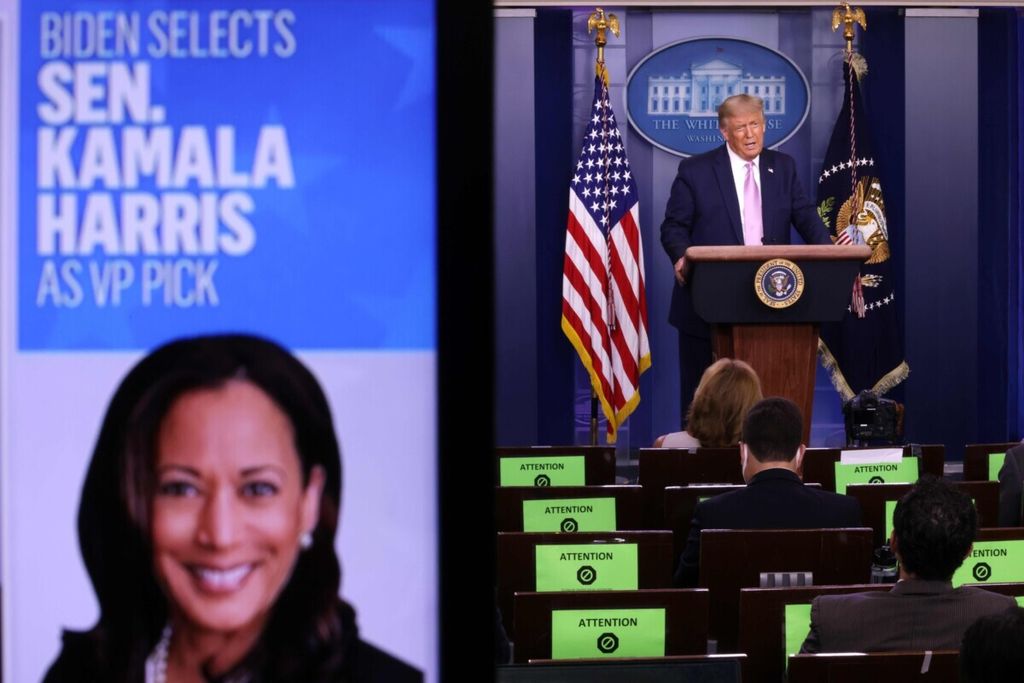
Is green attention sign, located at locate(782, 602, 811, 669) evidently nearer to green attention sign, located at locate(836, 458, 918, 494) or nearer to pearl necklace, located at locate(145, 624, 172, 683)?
green attention sign, located at locate(836, 458, 918, 494)

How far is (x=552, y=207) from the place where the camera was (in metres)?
9.28

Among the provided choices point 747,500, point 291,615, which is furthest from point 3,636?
point 747,500

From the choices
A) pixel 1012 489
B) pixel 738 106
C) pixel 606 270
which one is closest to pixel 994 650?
pixel 1012 489

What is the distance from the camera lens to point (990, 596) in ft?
9.51

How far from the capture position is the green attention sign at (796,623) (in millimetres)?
2941

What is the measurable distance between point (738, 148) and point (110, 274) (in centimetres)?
786

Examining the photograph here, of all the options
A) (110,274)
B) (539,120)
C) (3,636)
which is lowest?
(3,636)

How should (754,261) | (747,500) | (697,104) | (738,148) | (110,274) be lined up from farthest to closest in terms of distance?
(697,104)
(738,148)
(754,261)
(747,500)
(110,274)

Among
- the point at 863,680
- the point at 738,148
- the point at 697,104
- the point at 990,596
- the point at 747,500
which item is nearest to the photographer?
the point at 863,680

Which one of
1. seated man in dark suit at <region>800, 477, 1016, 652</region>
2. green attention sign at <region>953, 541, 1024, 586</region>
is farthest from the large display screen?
green attention sign at <region>953, 541, 1024, 586</region>

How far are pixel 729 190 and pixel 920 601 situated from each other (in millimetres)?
5658

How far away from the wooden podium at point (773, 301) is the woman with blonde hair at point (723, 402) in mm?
1363

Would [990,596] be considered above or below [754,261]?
below

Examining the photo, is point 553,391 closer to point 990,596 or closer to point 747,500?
point 747,500
